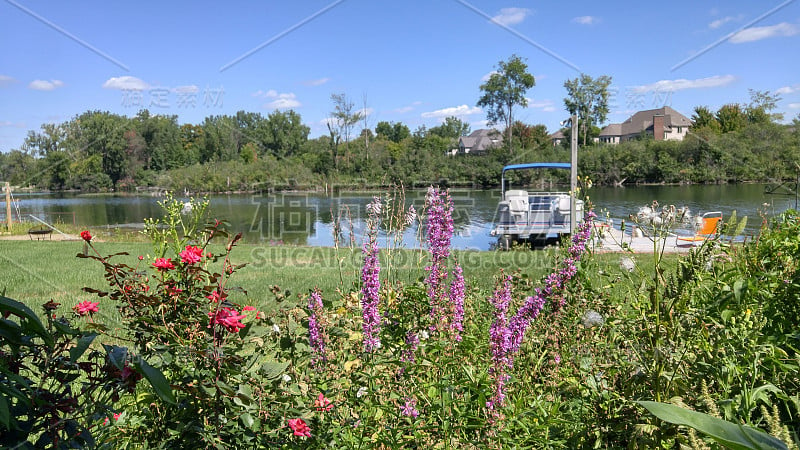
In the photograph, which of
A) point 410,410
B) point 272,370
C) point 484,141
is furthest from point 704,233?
point 484,141

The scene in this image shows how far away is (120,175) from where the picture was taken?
52.3 metres

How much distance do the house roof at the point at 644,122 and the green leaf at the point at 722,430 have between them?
69956 millimetres

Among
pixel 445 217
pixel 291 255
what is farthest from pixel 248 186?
pixel 445 217

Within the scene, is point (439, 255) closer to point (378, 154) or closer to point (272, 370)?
point (272, 370)

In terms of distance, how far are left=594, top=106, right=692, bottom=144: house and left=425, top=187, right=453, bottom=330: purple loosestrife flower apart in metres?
58.5

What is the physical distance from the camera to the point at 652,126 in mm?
61438

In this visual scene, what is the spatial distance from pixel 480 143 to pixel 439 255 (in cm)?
6504

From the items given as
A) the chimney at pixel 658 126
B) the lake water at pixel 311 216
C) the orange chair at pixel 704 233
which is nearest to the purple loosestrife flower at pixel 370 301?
the orange chair at pixel 704 233

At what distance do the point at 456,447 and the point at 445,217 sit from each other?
1.23 m

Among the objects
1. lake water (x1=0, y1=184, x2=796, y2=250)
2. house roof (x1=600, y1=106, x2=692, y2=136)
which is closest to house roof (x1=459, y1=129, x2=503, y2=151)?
house roof (x1=600, y1=106, x2=692, y2=136)

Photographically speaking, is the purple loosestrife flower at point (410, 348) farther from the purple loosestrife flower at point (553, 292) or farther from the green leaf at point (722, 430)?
the green leaf at point (722, 430)

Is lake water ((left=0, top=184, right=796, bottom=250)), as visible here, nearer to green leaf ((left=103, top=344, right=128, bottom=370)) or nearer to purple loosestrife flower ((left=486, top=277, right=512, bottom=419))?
purple loosestrife flower ((left=486, top=277, right=512, bottom=419))

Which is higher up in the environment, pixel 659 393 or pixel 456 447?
pixel 659 393

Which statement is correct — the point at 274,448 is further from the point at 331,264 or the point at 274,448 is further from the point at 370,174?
the point at 370,174
